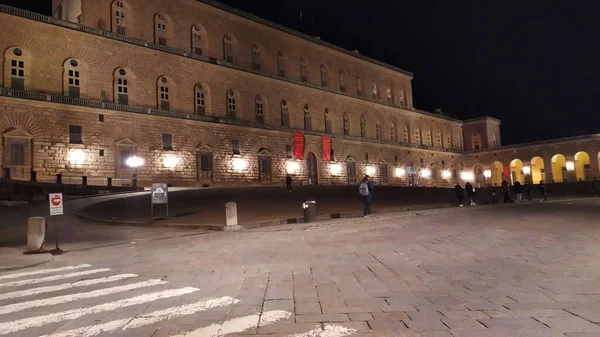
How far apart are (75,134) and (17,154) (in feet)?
11.1

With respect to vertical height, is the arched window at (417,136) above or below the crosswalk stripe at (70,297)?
above

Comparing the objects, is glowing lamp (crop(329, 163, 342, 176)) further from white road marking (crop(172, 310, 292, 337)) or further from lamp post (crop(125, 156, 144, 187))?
white road marking (crop(172, 310, 292, 337))

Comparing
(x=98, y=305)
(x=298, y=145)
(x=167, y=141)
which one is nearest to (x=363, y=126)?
(x=298, y=145)

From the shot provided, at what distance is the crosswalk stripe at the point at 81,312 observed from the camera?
3.94 metres

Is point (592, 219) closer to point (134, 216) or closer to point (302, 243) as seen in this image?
point (302, 243)

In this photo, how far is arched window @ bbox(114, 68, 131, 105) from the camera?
2736 centimetres

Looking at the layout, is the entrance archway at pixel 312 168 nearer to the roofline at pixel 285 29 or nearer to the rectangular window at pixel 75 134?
the roofline at pixel 285 29

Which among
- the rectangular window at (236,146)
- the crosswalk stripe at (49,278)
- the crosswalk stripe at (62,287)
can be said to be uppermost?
the rectangular window at (236,146)

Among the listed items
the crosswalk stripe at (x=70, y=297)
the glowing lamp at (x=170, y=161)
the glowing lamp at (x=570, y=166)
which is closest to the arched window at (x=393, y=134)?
the glowing lamp at (x=570, y=166)

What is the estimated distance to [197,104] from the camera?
31.8m

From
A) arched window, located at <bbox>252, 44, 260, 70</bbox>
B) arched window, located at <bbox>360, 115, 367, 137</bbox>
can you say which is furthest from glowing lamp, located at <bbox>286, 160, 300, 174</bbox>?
arched window, located at <bbox>360, 115, 367, 137</bbox>

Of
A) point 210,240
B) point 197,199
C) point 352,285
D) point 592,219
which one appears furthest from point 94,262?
point 592,219

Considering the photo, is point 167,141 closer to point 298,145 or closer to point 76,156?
point 76,156

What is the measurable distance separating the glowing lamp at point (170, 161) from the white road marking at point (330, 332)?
2692cm
